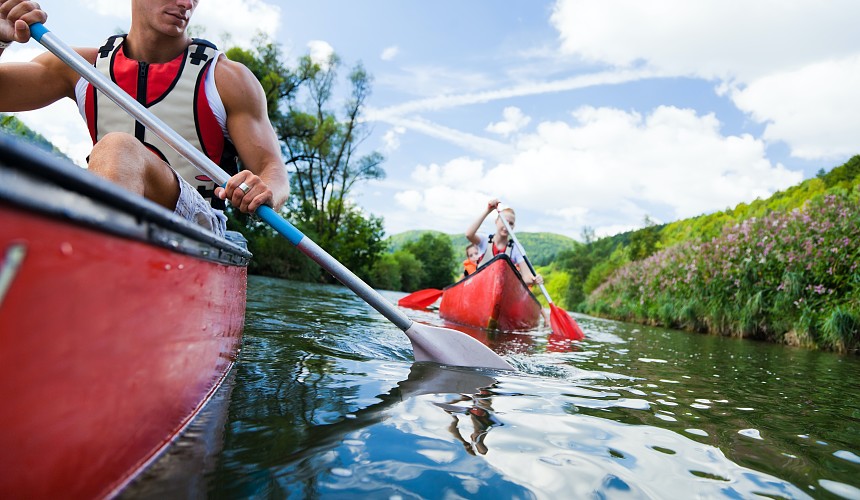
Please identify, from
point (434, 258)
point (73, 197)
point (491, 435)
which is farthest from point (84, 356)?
point (434, 258)

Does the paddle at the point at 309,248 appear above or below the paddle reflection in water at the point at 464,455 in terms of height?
above

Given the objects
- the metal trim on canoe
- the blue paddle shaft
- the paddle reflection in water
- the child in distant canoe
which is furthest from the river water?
the child in distant canoe

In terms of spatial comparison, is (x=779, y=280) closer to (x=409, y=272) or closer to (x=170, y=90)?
(x=170, y=90)

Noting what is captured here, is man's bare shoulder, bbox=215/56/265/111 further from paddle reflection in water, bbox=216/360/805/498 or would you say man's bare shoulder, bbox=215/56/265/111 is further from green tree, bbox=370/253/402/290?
green tree, bbox=370/253/402/290

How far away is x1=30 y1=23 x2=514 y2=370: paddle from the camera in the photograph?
6.33 ft

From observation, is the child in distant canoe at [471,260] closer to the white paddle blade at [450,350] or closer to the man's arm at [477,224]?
the man's arm at [477,224]

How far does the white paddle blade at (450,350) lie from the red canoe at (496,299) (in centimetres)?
285

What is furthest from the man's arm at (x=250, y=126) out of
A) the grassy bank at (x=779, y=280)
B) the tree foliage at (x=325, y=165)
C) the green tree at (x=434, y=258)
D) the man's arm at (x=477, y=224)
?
the green tree at (x=434, y=258)

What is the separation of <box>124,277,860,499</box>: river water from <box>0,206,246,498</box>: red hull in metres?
0.16

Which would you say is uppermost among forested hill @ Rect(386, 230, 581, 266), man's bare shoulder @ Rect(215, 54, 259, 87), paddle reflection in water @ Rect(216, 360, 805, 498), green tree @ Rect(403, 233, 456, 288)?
forested hill @ Rect(386, 230, 581, 266)

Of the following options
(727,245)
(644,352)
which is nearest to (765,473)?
(644,352)

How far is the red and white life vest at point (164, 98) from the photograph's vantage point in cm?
217

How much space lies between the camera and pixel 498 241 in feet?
26.0

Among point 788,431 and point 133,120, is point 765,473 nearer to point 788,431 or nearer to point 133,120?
point 788,431
